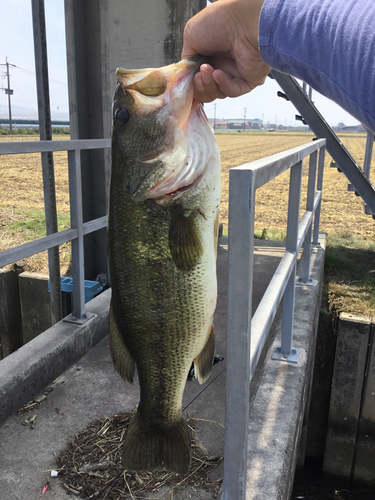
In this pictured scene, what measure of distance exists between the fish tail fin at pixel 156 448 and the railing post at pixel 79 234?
199cm

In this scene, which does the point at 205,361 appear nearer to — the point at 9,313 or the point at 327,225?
the point at 9,313

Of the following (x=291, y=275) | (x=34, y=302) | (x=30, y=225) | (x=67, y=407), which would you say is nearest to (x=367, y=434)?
(x=291, y=275)

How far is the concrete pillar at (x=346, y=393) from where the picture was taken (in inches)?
184

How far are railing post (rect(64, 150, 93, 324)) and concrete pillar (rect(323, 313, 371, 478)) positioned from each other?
2.65 m

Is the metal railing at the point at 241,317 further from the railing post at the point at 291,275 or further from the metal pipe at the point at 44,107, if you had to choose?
the metal pipe at the point at 44,107

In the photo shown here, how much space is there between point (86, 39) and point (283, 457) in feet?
15.2

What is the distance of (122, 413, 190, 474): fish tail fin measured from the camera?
172 centimetres

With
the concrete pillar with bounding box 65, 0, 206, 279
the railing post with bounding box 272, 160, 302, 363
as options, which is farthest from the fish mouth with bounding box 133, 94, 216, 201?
the concrete pillar with bounding box 65, 0, 206, 279

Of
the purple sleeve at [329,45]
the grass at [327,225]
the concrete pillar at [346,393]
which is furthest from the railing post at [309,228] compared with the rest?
the purple sleeve at [329,45]

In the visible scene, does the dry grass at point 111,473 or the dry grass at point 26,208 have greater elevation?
the dry grass at point 111,473

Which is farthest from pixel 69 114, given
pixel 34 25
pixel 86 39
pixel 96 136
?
pixel 34 25

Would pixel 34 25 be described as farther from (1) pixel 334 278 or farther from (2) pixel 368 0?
(1) pixel 334 278

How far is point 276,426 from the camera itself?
8.29ft

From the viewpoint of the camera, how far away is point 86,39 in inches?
199
